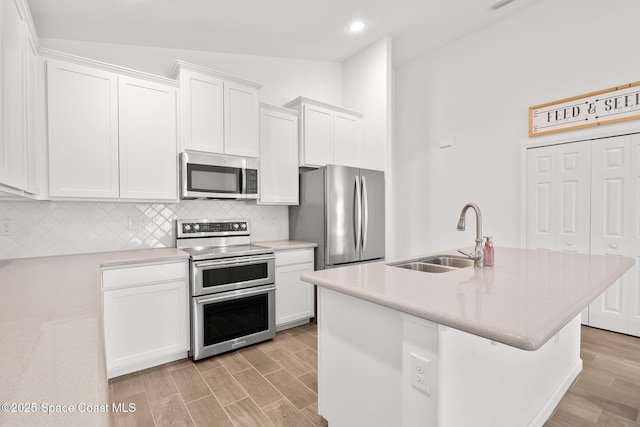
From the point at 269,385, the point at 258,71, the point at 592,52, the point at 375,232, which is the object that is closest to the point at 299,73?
the point at 258,71

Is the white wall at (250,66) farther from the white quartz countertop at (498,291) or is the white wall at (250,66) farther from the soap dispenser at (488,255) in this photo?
the soap dispenser at (488,255)

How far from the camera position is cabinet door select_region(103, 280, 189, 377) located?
7.47ft

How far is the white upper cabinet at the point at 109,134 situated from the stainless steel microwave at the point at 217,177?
12 centimetres

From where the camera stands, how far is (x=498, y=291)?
1.22 metres

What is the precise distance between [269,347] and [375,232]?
67.3 inches

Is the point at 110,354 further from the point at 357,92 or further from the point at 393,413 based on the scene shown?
the point at 357,92

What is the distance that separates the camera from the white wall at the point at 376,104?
382 centimetres

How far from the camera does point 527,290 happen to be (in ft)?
4.05

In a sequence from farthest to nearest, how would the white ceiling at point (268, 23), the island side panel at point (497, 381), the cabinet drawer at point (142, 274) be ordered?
1. the white ceiling at point (268, 23)
2. the cabinet drawer at point (142, 274)
3. the island side panel at point (497, 381)

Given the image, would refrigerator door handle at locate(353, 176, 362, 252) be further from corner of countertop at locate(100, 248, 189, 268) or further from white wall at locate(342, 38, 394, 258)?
corner of countertop at locate(100, 248, 189, 268)

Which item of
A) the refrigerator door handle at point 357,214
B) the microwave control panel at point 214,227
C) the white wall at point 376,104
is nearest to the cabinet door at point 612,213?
the white wall at point 376,104

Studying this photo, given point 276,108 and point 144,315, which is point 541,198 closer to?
point 276,108

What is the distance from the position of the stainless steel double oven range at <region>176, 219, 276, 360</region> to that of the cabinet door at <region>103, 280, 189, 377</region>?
0.37 ft

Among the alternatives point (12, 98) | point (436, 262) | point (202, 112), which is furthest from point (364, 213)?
point (12, 98)
